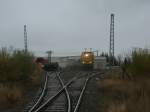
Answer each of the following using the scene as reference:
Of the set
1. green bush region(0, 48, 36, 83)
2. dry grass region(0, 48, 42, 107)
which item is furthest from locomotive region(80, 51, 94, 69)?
green bush region(0, 48, 36, 83)

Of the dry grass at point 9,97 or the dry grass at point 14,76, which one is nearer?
the dry grass at point 9,97

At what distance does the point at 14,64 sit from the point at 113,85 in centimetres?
766

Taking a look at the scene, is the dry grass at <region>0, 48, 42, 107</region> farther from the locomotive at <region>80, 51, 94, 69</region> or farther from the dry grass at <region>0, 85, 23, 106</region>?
the locomotive at <region>80, 51, 94, 69</region>

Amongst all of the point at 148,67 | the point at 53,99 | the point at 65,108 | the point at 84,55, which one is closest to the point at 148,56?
the point at 148,67

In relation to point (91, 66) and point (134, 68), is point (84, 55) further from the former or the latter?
point (134, 68)

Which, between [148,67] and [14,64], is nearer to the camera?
[148,67]

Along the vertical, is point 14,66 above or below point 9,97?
above

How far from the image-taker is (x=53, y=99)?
22.6 meters

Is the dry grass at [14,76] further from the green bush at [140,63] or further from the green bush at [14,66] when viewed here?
the green bush at [140,63]

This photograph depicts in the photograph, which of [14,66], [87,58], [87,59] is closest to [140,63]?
[14,66]

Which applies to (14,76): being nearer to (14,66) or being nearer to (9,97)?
(14,66)

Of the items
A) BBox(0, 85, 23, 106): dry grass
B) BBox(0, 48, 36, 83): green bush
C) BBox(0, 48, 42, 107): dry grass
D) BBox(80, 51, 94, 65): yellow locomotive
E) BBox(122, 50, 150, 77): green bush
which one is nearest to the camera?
BBox(0, 85, 23, 106): dry grass

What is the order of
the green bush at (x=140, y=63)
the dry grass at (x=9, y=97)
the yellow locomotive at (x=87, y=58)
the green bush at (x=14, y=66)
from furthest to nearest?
the yellow locomotive at (x=87, y=58) < the green bush at (x=14, y=66) < the green bush at (x=140, y=63) < the dry grass at (x=9, y=97)

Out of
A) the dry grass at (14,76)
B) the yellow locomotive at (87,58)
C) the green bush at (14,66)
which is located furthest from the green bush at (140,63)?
the yellow locomotive at (87,58)
